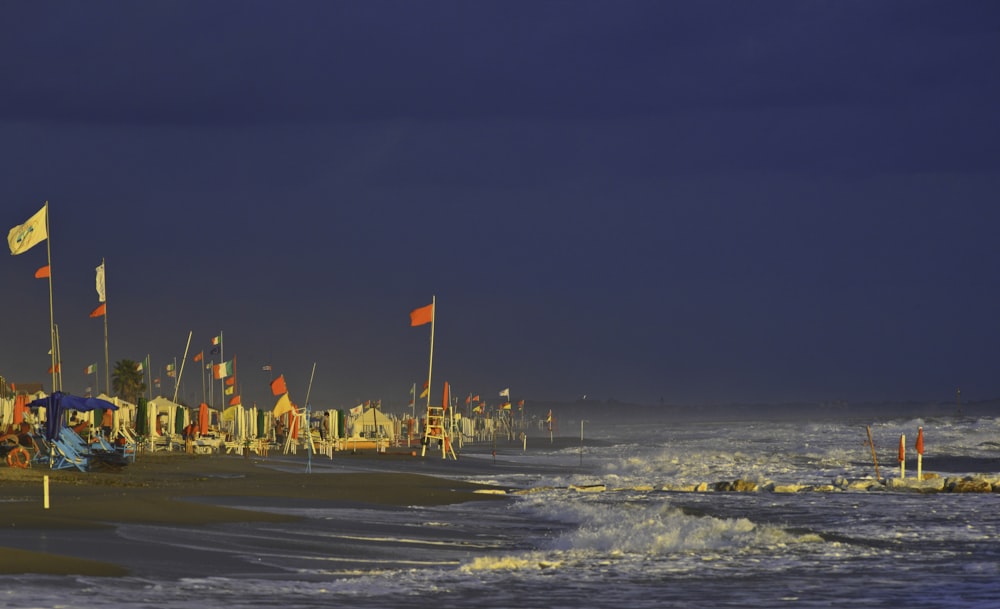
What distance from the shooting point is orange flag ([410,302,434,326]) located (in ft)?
146

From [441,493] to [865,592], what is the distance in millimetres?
14918

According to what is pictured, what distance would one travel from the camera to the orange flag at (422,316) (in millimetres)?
44469

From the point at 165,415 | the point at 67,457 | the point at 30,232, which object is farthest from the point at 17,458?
the point at 165,415

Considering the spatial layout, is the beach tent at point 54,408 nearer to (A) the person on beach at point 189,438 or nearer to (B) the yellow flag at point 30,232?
(B) the yellow flag at point 30,232

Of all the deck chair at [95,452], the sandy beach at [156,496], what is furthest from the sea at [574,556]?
the deck chair at [95,452]

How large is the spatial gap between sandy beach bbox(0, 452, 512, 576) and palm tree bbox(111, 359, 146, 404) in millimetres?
58675

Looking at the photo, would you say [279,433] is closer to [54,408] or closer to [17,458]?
[17,458]

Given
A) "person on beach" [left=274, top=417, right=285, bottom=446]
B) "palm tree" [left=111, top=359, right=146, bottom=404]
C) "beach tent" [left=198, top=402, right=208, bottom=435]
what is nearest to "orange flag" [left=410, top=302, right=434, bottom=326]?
"beach tent" [left=198, top=402, right=208, bottom=435]

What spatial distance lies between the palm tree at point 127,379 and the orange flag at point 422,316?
56.1m

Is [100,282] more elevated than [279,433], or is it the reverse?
[100,282]

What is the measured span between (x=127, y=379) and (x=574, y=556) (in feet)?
282

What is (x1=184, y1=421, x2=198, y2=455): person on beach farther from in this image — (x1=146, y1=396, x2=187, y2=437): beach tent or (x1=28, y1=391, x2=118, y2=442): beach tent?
(x1=28, y1=391, x2=118, y2=442): beach tent

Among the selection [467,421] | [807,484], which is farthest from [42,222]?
[467,421]

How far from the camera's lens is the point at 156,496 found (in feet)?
71.5
